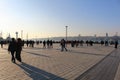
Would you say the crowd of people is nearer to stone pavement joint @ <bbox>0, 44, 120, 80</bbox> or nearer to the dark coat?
the dark coat

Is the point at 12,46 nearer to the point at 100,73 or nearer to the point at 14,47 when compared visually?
the point at 14,47

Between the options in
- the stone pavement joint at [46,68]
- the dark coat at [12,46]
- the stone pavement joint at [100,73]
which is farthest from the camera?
the dark coat at [12,46]

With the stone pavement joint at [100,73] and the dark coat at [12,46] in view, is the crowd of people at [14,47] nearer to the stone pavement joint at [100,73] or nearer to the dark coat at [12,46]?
the dark coat at [12,46]

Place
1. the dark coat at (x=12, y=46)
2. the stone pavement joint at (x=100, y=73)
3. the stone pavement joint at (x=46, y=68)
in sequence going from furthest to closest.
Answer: the dark coat at (x=12, y=46) → the stone pavement joint at (x=100, y=73) → the stone pavement joint at (x=46, y=68)

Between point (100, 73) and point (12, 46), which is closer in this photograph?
point (100, 73)

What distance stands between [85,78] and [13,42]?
27.7 ft

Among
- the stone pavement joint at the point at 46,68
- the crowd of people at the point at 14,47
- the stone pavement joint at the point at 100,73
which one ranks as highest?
the crowd of people at the point at 14,47

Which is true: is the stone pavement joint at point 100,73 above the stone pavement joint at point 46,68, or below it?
below

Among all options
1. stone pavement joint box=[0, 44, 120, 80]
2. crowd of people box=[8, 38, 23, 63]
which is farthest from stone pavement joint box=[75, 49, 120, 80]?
crowd of people box=[8, 38, 23, 63]

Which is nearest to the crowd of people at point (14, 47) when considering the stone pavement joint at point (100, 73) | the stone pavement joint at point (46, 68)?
the stone pavement joint at point (46, 68)

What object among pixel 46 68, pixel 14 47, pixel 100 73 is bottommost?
pixel 100 73

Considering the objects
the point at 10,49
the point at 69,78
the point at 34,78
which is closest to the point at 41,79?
the point at 34,78

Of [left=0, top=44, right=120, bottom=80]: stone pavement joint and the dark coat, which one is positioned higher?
the dark coat

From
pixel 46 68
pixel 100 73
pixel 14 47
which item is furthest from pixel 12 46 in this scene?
pixel 100 73
